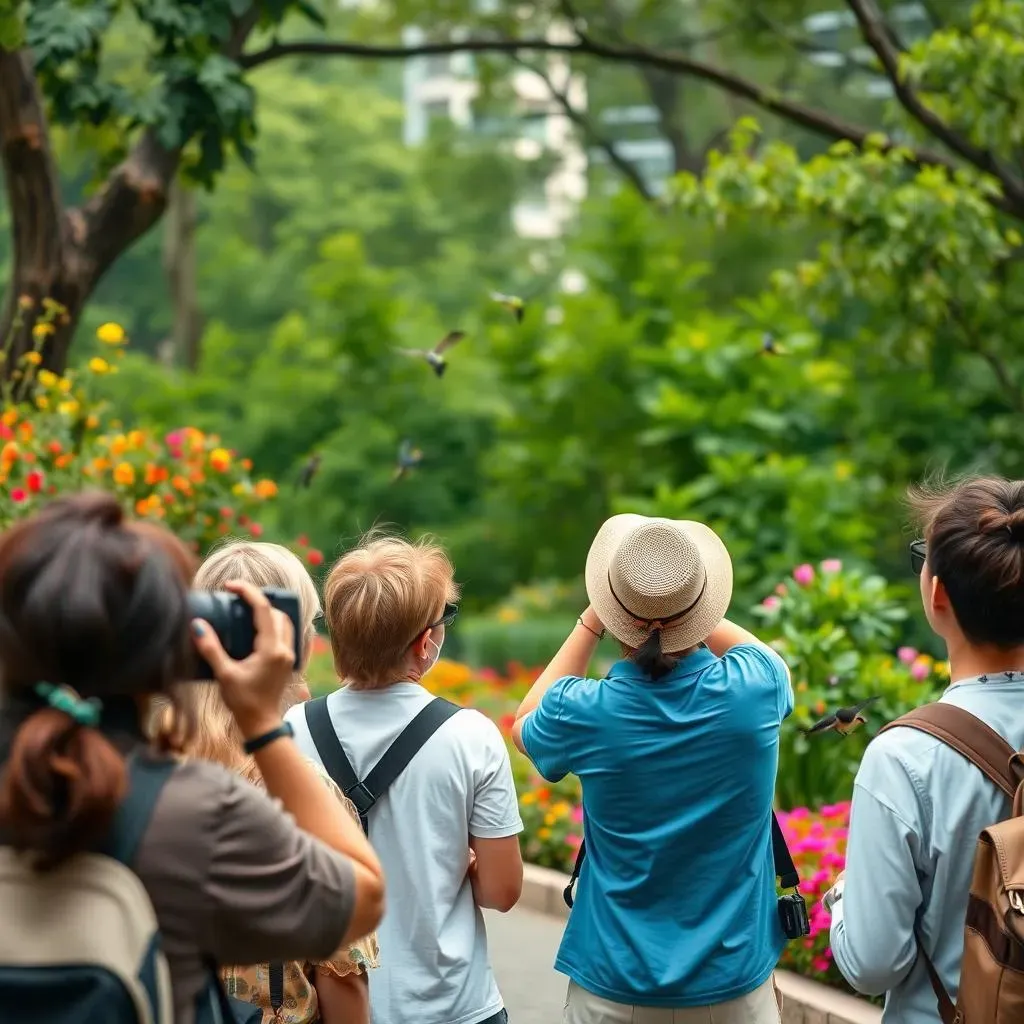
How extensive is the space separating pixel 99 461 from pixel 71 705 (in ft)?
21.3

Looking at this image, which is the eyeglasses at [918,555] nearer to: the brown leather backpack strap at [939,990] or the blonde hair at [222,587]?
the brown leather backpack strap at [939,990]

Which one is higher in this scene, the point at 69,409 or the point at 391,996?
the point at 69,409

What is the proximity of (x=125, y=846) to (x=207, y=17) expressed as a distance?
22.3ft

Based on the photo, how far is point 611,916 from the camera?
2.88 metres

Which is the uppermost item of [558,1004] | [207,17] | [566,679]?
[207,17]

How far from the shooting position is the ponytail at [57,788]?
1635 mm

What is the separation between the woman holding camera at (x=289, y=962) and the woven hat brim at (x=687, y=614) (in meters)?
0.55

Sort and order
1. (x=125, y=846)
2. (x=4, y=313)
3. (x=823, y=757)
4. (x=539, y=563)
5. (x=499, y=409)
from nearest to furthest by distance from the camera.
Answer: (x=125, y=846) < (x=823, y=757) < (x=4, y=313) < (x=539, y=563) < (x=499, y=409)

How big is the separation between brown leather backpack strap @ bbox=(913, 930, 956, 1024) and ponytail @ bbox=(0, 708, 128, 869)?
1353 millimetres

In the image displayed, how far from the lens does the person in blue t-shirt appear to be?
9.22ft

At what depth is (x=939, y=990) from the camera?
2363 millimetres

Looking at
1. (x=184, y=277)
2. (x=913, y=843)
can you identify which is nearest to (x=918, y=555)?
(x=913, y=843)

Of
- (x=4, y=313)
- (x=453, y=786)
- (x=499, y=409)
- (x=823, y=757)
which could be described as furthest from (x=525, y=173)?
(x=453, y=786)

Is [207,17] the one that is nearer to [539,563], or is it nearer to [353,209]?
[539,563]
